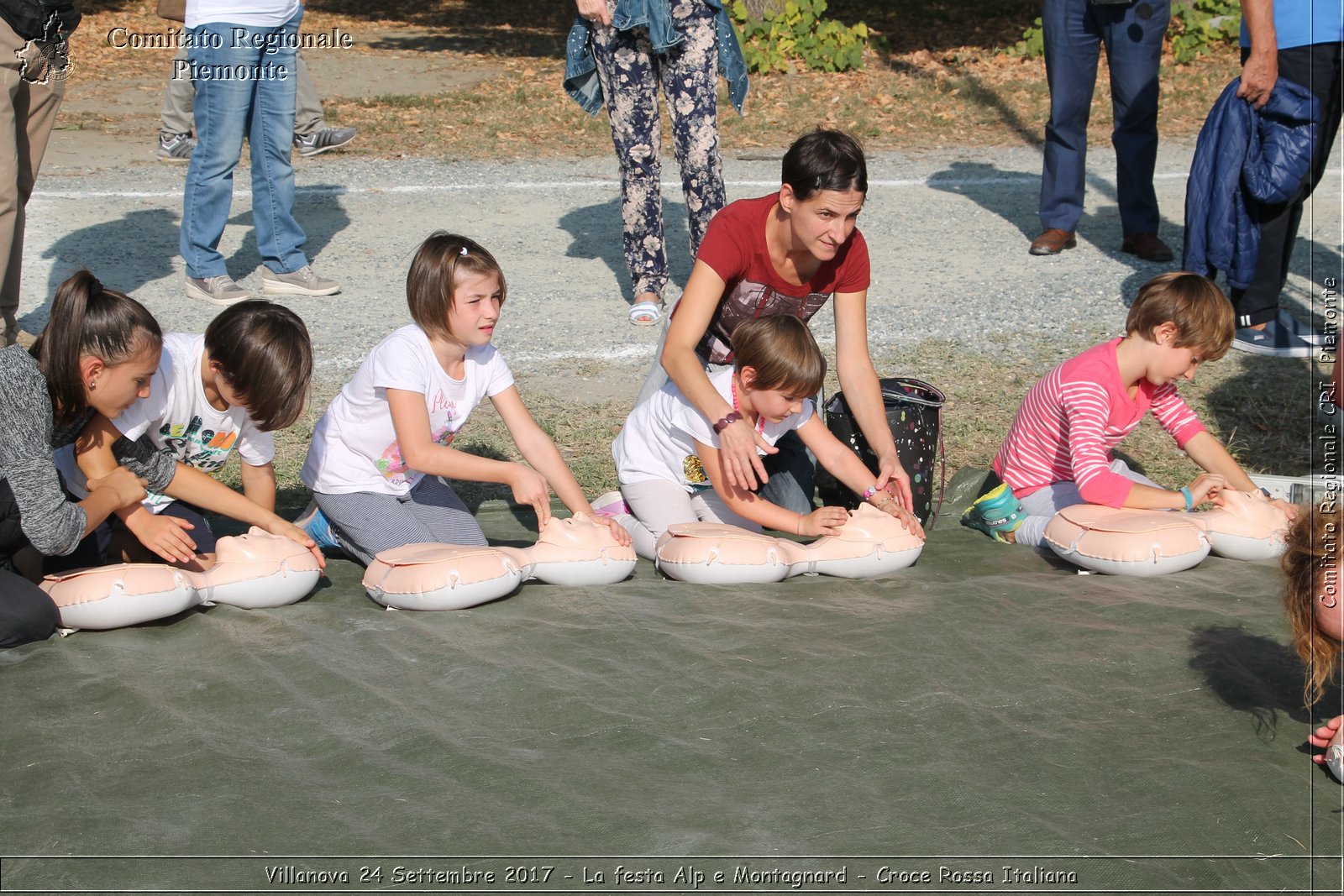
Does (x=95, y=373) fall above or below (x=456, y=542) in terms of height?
above

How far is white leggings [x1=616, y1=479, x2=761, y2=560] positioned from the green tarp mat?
390mm

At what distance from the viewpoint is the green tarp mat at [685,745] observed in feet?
6.87

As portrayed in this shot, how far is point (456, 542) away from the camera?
11.5ft

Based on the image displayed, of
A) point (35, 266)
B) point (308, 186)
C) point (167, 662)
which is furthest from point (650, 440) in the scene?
point (308, 186)

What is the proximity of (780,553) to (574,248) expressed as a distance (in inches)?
150

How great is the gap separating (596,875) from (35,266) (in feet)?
17.0

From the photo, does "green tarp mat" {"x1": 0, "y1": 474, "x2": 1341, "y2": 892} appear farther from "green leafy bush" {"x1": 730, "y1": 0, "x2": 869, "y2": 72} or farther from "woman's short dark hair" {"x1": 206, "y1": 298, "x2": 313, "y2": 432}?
"green leafy bush" {"x1": 730, "y1": 0, "x2": 869, "y2": 72}

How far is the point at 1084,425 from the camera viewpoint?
352 centimetres

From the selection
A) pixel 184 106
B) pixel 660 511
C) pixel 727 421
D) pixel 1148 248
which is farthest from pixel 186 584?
pixel 184 106

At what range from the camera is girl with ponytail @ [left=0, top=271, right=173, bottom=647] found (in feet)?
9.33

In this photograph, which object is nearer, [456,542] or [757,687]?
[757,687]

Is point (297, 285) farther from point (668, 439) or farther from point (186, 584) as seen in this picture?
point (186, 584)

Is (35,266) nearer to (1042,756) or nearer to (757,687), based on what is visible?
(757,687)

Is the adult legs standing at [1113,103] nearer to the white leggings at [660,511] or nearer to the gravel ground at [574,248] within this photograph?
the gravel ground at [574,248]
